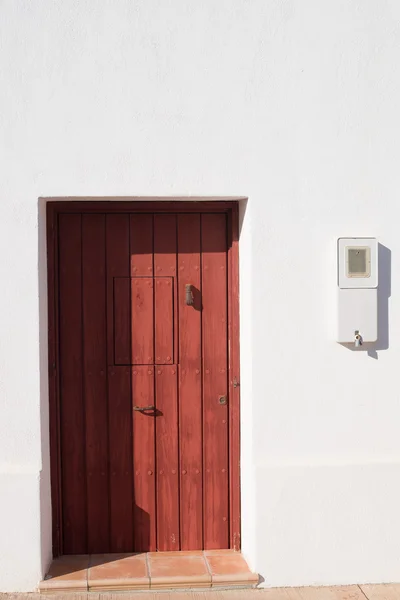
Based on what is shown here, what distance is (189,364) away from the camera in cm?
593

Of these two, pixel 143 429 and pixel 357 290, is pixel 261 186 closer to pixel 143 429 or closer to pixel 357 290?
pixel 357 290

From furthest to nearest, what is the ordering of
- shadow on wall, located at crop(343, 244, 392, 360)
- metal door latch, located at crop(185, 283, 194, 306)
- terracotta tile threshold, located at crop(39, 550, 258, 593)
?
metal door latch, located at crop(185, 283, 194, 306) → shadow on wall, located at crop(343, 244, 392, 360) → terracotta tile threshold, located at crop(39, 550, 258, 593)

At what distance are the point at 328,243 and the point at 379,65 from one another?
3.96ft

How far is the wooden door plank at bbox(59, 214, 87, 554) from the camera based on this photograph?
5883 mm

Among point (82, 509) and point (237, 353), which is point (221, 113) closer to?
point (237, 353)

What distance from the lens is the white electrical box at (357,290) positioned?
5.54 meters

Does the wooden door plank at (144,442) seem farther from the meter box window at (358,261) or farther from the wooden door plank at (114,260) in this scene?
the meter box window at (358,261)

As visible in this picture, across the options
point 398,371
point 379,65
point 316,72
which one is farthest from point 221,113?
point 398,371

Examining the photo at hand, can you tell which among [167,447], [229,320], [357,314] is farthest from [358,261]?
[167,447]

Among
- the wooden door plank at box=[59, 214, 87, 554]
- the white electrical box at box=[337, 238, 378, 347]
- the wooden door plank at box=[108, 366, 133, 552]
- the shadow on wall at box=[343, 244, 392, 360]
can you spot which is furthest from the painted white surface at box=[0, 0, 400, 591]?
the wooden door plank at box=[108, 366, 133, 552]

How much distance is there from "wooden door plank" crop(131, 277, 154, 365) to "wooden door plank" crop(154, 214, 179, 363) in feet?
0.24

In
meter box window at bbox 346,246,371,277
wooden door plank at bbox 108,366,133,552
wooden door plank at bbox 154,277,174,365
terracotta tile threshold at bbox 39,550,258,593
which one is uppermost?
meter box window at bbox 346,246,371,277

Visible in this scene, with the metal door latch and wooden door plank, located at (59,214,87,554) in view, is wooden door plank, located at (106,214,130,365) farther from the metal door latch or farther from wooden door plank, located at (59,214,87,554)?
the metal door latch

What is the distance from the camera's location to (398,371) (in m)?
5.72
